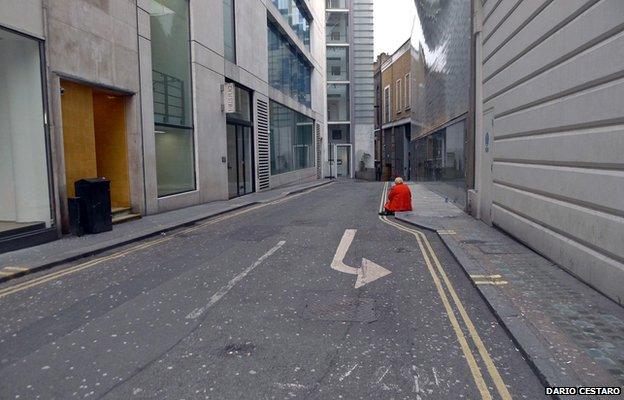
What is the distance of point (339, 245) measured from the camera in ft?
31.4

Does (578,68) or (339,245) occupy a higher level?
(578,68)

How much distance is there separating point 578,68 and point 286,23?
87.3 ft

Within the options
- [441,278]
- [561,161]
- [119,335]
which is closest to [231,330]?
[119,335]

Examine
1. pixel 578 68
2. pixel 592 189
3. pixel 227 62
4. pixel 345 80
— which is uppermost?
pixel 345 80

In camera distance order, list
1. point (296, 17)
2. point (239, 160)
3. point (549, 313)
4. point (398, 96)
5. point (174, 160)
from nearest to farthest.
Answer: point (549, 313), point (174, 160), point (239, 160), point (296, 17), point (398, 96)

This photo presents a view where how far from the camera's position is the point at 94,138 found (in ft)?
41.0

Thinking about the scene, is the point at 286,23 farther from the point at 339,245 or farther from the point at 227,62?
the point at 339,245

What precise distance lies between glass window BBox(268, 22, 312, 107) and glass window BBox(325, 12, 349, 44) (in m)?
12.2

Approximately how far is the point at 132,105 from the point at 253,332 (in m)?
10.3

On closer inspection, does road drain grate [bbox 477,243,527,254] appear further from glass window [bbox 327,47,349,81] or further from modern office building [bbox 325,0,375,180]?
glass window [bbox 327,47,349,81]

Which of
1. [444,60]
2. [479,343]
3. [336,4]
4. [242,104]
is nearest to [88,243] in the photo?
[479,343]

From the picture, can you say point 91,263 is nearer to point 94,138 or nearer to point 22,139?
point 22,139

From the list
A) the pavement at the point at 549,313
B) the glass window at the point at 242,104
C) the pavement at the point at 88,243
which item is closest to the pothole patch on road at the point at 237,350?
the pavement at the point at 549,313

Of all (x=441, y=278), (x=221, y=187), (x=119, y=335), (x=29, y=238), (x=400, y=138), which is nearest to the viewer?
(x=119, y=335)
